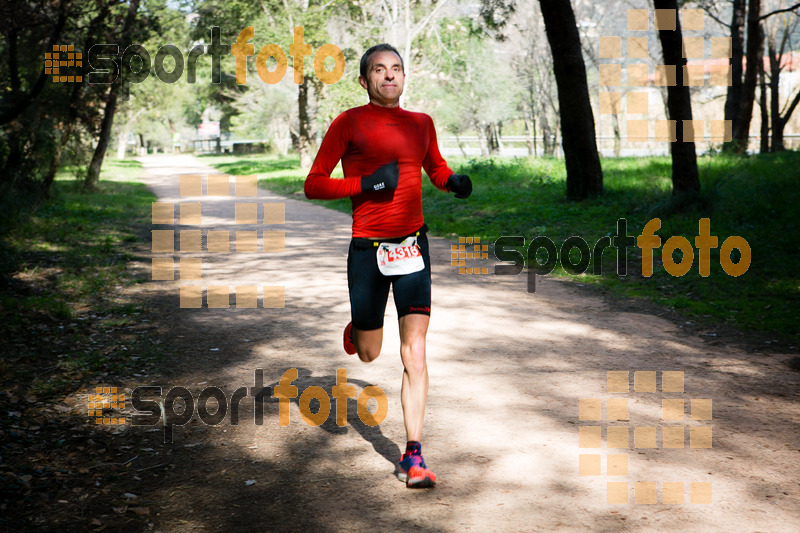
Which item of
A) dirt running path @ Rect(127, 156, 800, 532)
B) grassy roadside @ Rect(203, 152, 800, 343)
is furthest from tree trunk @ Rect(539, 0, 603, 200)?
dirt running path @ Rect(127, 156, 800, 532)

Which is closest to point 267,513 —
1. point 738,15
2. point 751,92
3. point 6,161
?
point 6,161

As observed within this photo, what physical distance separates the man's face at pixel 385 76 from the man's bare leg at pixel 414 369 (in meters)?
1.26

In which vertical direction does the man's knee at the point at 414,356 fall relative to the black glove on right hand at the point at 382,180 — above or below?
below

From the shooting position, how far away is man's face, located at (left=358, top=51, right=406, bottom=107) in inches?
158

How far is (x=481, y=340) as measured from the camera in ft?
23.5

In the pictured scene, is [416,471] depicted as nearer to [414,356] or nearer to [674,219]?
[414,356]

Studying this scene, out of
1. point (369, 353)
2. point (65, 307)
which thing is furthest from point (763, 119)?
point (369, 353)

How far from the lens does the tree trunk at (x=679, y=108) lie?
40.0 ft

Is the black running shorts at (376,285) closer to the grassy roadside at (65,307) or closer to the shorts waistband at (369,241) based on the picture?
the shorts waistband at (369,241)

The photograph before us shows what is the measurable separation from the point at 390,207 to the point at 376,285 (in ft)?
1.51

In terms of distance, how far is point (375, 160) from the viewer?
13.5 ft

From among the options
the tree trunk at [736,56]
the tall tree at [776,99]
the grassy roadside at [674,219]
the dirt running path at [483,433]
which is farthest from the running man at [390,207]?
the tree trunk at [736,56]

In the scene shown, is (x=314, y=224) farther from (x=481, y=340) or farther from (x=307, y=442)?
(x=307, y=442)

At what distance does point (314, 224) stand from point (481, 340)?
10.5 meters
